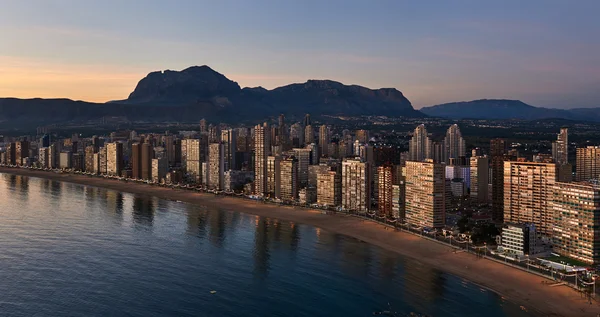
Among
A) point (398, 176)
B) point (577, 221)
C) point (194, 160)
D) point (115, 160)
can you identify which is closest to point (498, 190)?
point (398, 176)

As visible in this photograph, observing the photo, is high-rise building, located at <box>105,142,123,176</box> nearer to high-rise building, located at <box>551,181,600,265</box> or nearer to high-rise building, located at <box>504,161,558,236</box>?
high-rise building, located at <box>504,161,558,236</box>

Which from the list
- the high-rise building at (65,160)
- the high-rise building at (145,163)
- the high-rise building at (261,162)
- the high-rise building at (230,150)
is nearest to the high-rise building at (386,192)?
the high-rise building at (261,162)

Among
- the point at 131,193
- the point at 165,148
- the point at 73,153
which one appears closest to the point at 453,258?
the point at 131,193

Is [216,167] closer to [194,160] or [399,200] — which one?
[194,160]

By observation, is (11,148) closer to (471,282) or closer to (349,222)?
(349,222)

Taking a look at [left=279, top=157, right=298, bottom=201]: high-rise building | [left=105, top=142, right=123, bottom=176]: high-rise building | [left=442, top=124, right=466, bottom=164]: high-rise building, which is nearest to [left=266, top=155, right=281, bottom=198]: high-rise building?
[left=279, top=157, right=298, bottom=201]: high-rise building

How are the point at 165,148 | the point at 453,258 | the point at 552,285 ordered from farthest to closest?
1. the point at 165,148
2. the point at 453,258
3. the point at 552,285
